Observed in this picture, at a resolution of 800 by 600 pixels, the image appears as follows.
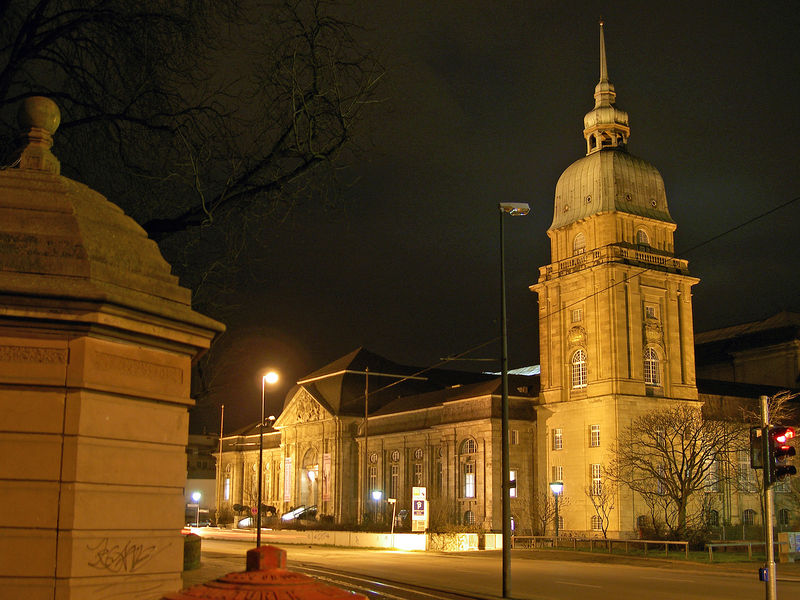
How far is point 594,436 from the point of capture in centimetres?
7000

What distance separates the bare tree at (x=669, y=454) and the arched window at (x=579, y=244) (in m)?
14.2

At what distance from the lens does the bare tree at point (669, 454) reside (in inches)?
2315

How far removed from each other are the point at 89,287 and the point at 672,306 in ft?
229

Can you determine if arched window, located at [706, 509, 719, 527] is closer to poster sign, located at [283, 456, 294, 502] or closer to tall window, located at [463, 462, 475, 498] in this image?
tall window, located at [463, 462, 475, 498]

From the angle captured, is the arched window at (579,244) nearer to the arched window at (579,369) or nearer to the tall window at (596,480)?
the arched window at (579,369)

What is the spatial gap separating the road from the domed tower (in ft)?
93.7

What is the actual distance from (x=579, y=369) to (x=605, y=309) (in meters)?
5.70

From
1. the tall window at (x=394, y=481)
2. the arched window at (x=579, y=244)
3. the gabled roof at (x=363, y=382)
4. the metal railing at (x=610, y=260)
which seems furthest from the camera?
the gabled roof at (x=363, y=382)

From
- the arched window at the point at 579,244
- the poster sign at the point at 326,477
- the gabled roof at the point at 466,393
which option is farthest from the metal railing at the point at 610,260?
the poster sign at the point at 326,477

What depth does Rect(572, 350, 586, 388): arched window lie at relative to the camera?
72.6 m

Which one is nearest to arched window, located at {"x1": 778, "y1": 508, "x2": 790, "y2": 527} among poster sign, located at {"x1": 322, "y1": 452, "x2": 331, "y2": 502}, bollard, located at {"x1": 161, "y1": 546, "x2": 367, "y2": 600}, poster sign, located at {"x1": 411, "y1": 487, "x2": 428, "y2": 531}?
poster sign, located at {"x1": 411, "y1": 487, "x2": 428, "y2": 531}

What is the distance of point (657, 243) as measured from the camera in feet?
243

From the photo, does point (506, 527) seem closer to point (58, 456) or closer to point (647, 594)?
point (647, 594)

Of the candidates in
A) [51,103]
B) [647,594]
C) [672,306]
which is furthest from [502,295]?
[672,306]
